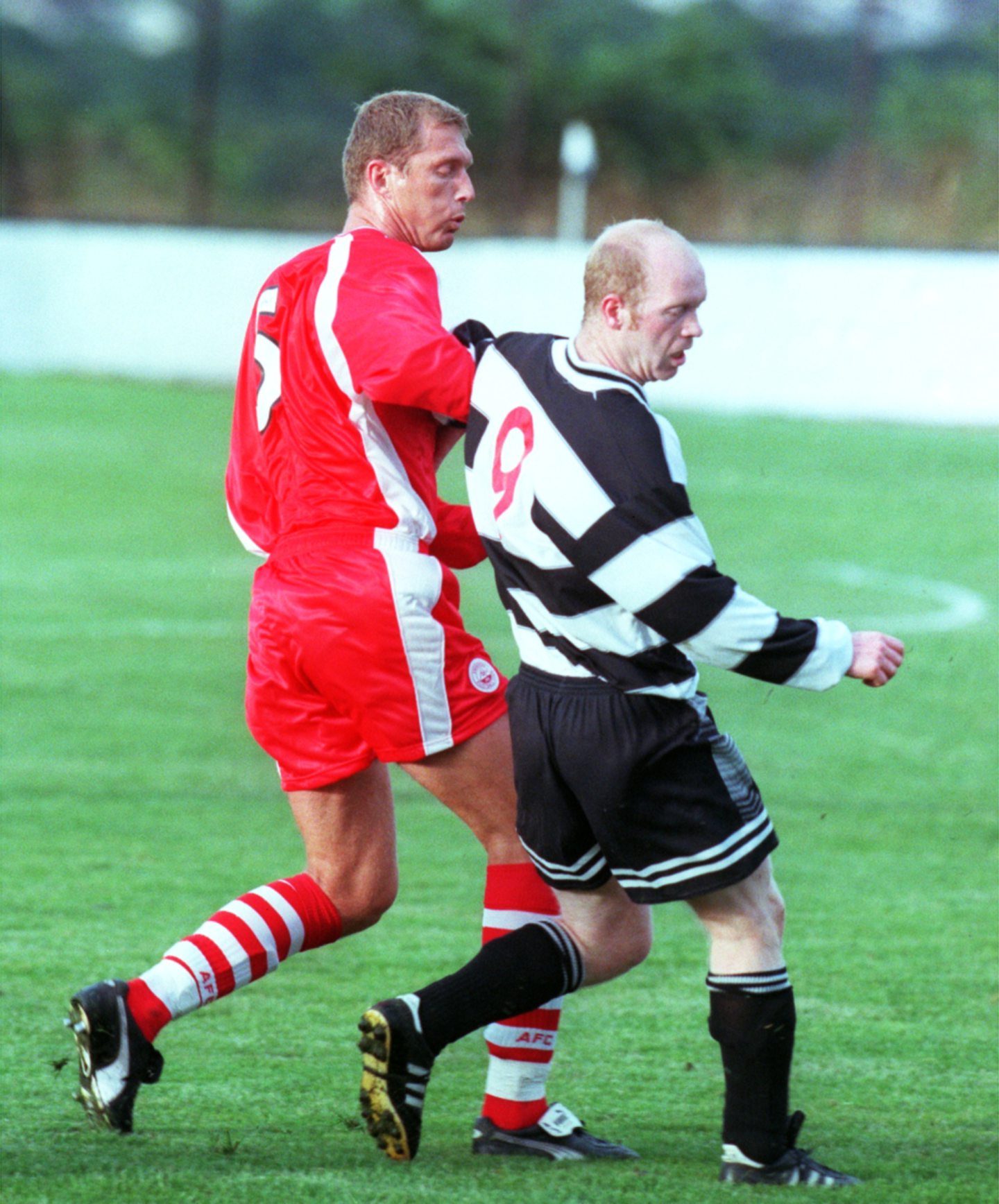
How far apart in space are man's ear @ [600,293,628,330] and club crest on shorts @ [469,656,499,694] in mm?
728

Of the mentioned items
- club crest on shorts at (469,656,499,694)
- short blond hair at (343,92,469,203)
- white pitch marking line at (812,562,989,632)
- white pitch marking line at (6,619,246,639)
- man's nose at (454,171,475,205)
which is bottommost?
white pitch marking line at (6,619,246,639)

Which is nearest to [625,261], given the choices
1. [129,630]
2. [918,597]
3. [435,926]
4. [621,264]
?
[621,264]

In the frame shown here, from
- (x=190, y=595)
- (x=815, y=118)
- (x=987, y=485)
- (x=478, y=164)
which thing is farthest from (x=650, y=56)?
(x=190, y=595)

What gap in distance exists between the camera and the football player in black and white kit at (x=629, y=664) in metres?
2.94

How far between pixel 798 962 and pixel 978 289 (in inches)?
632

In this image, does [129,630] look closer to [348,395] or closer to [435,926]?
[435,926]

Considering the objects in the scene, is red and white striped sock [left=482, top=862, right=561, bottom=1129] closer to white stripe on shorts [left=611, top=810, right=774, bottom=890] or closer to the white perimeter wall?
white stripe on shorts [left=611, top=810, right=774, bottom=890]

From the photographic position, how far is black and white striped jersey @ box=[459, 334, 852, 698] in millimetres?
2922

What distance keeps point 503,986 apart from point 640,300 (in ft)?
3.93

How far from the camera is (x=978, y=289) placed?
1964cm

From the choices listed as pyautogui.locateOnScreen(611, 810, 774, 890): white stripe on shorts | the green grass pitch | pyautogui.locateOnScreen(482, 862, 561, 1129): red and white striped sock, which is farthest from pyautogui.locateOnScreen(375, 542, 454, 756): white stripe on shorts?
the green grass pitch

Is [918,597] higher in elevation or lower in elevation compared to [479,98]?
lower

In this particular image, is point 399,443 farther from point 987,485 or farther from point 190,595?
point 987,485

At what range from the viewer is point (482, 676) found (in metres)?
3.43
